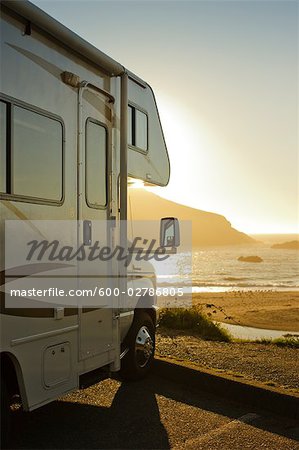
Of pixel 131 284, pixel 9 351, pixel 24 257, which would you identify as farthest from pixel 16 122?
pixel 131 284

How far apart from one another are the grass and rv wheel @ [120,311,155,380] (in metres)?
3.66

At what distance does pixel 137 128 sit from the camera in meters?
6.20

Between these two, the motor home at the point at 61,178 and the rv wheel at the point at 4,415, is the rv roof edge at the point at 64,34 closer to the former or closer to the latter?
the motor home at the point at 61,178

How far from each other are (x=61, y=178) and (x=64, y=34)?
1216 millimetres

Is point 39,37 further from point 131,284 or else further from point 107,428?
point 107,428

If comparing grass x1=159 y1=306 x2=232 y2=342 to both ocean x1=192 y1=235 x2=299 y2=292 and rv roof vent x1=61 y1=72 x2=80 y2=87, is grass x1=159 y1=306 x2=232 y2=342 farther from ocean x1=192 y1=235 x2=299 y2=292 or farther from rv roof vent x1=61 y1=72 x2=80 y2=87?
ocean x1=192 y1=235 x2=299 y2=292

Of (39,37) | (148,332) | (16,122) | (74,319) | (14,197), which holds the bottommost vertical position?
(148,332)

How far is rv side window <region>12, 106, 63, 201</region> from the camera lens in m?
4.30

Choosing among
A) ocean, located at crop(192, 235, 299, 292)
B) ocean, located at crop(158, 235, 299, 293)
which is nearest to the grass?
ocean, located at crop(158, 235, 299, 293)

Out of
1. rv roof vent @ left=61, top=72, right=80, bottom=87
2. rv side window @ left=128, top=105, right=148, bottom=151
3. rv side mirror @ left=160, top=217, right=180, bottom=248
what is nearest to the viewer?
rv roof vent @ left=61, top=72, right=80, bottom=87

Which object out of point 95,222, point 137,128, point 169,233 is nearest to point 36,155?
point 95,222

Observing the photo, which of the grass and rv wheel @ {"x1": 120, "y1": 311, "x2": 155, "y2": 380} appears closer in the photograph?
rv wheel @ {"x1": 120, "y1": 311, "x2": 155, "y2": 380}

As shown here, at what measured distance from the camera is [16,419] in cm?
518

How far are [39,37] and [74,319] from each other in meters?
2.35
